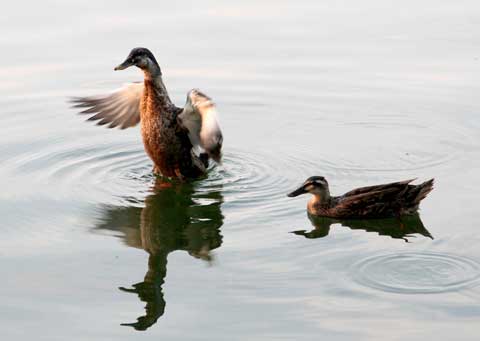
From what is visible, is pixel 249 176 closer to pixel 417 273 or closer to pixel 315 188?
pixel 315 188

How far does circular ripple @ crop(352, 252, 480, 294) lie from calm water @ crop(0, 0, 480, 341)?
0.9 inches

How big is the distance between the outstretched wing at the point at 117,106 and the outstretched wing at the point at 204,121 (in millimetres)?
1056

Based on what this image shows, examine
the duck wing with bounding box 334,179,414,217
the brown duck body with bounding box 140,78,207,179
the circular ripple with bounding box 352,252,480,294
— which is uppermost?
the brown duck body with bounding box 140,78,207,179

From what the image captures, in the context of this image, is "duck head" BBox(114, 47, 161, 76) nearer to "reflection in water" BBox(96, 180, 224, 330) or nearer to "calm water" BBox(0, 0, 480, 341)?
"calm water" BBox(0, 0, 480, 341)

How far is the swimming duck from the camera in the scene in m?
10.0

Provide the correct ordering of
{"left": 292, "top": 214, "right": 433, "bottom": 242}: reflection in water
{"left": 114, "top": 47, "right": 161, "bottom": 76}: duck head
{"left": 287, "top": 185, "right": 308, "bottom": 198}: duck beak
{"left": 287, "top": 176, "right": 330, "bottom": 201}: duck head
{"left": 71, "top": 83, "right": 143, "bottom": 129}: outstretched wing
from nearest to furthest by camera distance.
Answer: {"left": 292, "top": 214, "right": 433, "bottom": 242}: reflection in water, {"left": 287, "top": 176, "right": 330, "bottom": 201}: duck head, {"left": 287, "top": 185, "right": 308, "bottom": 198}: duck beak, {"left": 114, "top": 47, "right": 161, "bottom": 76}: duck head, {"left": 71, "top": 83, "right": 143, "bottom": 129}: outstretched wing

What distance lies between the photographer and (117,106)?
1221 centimetres

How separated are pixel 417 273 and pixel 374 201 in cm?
162

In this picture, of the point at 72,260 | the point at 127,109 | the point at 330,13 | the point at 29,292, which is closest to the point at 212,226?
the point at 72,260

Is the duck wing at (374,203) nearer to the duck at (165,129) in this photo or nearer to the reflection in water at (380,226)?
the reflection in water at (380,226)

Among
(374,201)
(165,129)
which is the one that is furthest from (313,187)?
(165,129)

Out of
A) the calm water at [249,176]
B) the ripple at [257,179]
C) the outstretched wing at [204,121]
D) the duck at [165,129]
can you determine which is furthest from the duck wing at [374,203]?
the duck at [165,129]

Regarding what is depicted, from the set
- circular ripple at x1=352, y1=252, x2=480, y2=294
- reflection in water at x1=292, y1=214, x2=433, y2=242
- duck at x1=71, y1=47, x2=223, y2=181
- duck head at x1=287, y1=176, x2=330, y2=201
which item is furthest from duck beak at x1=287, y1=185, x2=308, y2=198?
circular ripple at x1=352, y1=252, x2=480, y2=294

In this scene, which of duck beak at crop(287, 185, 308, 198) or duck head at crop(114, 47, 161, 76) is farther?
duck head at crop(114, 47, 161, 76)
